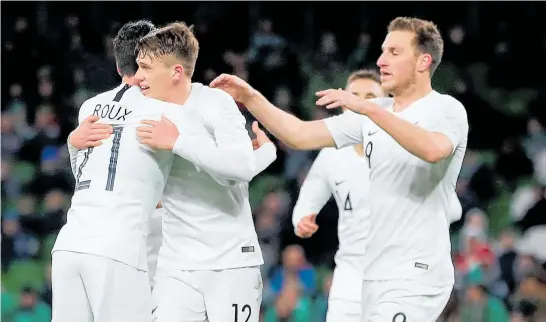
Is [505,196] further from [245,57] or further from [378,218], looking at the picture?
[378,218]

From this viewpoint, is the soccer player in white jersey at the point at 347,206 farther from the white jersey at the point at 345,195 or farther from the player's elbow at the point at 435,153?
the player's elbow at the point at 435,153

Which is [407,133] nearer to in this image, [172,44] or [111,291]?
[172,44]

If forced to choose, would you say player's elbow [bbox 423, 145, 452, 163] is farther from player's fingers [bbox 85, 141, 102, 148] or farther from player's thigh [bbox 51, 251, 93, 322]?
player's thigh [bbox 51, 251, 93, 322]

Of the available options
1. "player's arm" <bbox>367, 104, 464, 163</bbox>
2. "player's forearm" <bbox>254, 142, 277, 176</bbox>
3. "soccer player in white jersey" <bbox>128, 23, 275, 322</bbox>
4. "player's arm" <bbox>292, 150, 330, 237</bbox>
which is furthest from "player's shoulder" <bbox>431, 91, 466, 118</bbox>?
"player's arm" <bbox>292, 150, 330, 237</bbox>

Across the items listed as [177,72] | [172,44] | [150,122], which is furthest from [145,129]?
[172,44]

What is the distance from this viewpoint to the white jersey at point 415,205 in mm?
5938

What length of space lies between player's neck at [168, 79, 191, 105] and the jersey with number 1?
0.17m

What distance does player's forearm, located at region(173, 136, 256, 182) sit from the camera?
18.1 ft

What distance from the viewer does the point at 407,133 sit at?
5.63 metres

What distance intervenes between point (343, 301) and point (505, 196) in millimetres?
6717

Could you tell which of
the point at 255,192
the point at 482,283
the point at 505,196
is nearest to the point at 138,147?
the point at 482,283

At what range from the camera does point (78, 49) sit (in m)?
15.8

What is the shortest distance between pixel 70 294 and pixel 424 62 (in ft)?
8.18

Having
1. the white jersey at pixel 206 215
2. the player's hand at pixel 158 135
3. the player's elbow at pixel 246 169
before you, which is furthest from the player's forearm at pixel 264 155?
the player's hand at pixel 158 135
